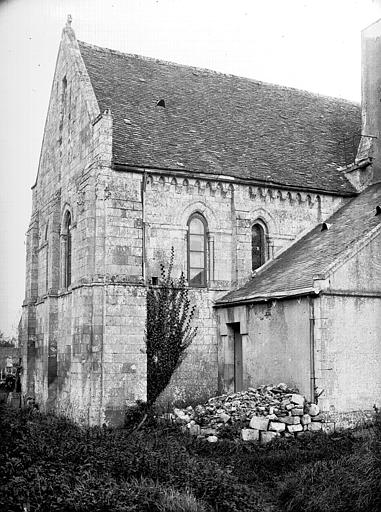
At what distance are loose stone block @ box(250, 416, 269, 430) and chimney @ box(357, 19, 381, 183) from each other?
11723 millimetres

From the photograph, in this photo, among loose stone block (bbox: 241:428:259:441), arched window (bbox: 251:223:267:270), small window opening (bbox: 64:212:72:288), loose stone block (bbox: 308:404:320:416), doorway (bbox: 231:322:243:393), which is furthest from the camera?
small window opening (bbox: 64:212:72:288)

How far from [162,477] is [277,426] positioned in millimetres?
5277

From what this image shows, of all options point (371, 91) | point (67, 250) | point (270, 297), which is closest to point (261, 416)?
point (270, 297)

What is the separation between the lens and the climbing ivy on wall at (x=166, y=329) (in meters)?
19.3

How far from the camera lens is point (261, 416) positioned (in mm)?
15906

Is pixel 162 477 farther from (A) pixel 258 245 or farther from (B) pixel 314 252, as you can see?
(A) pixel 258 245

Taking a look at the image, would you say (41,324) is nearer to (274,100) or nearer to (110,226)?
(110,226)

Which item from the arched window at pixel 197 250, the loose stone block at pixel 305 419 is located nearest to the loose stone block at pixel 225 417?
the loose stone block at pixel 305 419

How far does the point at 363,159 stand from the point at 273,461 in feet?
43.5

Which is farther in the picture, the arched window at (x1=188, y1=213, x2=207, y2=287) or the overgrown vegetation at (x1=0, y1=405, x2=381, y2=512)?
the arched window at (x1=188, y1=213, x2=207, y2=287)

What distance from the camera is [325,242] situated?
19.9m

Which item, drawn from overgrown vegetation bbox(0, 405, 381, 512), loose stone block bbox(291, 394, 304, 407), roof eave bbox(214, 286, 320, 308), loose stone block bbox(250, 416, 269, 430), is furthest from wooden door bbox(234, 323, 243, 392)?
overgrown vegetation bbox(0, 405, 381, 512)

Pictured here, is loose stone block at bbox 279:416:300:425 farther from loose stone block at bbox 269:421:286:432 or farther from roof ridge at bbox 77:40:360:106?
roof ridge at bbox 77:40:360:106

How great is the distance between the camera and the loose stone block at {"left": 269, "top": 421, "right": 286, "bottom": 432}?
15.6 m
